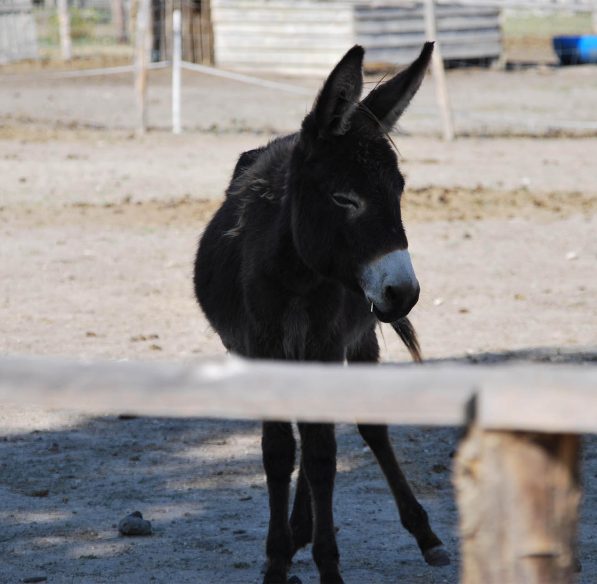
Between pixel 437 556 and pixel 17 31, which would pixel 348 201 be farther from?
pixel 17 31

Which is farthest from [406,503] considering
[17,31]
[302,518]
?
[17,31]

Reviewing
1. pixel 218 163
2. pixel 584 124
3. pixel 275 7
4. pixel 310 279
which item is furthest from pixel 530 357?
pixel 275 7

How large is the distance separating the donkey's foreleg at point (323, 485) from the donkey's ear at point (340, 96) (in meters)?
1.12

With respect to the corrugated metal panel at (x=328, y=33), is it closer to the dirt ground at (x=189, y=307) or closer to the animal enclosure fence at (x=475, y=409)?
the dirt ground at (x=189, y=307)

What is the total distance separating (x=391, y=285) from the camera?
3.54 metres

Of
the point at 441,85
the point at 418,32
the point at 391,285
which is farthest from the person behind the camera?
the point at 418,32

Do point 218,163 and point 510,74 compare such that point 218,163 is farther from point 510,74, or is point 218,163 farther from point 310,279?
point 510,74

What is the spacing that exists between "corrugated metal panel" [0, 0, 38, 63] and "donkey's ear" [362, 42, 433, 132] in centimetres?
2230

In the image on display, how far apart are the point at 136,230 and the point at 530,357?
15.3ft

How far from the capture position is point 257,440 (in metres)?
5.84

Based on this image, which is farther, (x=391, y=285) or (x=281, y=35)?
(x=281, y=35)

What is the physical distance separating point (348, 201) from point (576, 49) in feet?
73.9

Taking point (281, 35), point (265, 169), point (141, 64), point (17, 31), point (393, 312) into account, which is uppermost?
point (17, 31)

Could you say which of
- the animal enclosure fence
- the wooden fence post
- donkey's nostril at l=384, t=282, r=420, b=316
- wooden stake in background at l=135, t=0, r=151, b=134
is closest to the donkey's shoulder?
donkey's nostril at l=384, t=282, r=420, b=316
